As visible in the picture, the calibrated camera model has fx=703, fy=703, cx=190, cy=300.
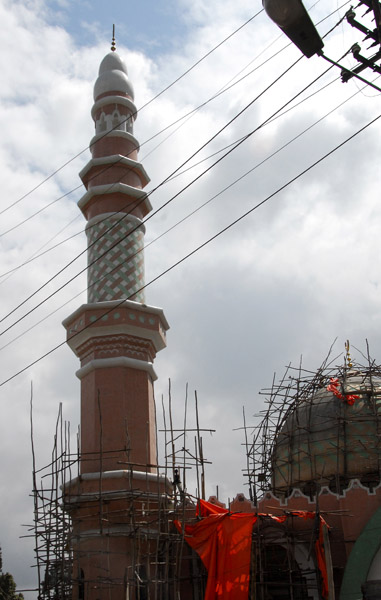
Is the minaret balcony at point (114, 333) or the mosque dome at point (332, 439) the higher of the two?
the minaret balcony at point (114, 333)

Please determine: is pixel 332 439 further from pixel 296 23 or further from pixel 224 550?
pixel 296 23

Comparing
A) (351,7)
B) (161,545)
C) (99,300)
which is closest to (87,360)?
(99,300)

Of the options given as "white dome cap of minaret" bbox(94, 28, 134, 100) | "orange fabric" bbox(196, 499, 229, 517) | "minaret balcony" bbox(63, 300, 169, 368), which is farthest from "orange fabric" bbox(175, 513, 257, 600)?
"white dome cap of minaret" bbox(94, 28, 134, 100)

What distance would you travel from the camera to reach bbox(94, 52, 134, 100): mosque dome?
1992cm

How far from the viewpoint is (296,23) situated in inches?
249

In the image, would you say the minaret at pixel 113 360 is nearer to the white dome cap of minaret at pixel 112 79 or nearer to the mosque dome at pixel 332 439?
the white dome cap of minaret at pixel 112 79

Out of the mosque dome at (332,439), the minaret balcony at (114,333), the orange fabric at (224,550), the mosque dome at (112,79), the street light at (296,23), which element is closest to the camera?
the street light at (296,23)

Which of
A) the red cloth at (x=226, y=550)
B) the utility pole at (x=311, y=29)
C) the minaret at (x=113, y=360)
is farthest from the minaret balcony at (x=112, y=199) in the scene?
the utility pole at (x=311, y=29)

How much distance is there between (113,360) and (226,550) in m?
4.96

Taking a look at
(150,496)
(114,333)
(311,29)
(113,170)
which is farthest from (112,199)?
(311,29)

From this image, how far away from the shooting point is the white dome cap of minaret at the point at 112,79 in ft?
65.4

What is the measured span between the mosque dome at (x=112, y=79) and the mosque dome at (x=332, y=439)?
1027 cm

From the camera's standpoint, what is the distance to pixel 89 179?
19094 mm

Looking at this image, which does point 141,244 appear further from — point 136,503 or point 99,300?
point 136,503
